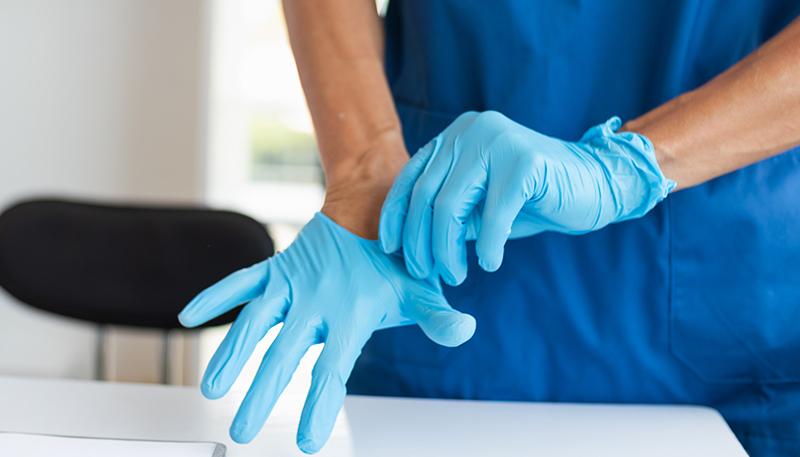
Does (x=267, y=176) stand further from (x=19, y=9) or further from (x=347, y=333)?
(x=347, y=333)

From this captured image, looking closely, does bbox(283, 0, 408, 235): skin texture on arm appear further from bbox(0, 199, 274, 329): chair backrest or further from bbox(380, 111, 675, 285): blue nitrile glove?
bbox(0, 199, 274, 329): chair backrest

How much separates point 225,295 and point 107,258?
3.11 ft

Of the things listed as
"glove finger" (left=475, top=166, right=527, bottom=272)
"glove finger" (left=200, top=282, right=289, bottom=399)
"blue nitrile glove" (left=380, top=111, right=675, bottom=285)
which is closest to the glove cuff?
"blue nitrile glove" (left=380, top=111, right=675, bottom=285)

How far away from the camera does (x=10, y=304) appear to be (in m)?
3.07

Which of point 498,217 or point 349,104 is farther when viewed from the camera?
point 349,104

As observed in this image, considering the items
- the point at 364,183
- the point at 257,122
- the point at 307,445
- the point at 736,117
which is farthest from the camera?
the point at 257,122

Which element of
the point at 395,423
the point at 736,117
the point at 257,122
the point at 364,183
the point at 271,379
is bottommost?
the point at 257,122

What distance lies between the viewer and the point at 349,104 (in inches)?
42.5

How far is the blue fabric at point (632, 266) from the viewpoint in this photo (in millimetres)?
1029

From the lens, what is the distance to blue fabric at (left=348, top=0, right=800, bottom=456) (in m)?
Result: 1.03

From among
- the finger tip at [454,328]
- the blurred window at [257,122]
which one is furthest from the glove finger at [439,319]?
the blurred window at [257,122]

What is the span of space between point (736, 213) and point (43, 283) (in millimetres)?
1298

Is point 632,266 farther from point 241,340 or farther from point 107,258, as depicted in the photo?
point 107,258

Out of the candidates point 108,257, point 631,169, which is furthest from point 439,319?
point 108,257
